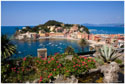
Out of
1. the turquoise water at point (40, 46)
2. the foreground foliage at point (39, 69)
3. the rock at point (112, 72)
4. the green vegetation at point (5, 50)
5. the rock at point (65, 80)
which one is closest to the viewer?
the rock at point (112, 72)

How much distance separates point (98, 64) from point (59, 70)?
2.30 m

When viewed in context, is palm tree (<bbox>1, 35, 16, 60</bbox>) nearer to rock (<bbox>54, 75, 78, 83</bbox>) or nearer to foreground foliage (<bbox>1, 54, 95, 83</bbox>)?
foreground foliage (<bbox>1, 54, 95, 83</bbox>)

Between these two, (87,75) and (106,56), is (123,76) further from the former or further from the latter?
(87,75)

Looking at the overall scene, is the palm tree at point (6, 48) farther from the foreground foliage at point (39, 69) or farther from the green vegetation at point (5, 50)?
the foreground foliage at point (39, 69)

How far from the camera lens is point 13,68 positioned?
569 centimetres

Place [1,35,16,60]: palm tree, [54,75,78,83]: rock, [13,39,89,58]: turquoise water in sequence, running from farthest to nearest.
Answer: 1. [13,39,89,58]: turquoise water
2. [1,35,16,60]: palm tree
3. [54,75,78,83]: rock

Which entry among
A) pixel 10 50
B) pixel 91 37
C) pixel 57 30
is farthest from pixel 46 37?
pixel 10 50

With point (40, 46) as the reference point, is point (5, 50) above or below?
above

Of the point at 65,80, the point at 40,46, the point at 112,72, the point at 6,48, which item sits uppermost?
the point at 6,48

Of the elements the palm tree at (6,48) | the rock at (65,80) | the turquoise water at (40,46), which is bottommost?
the turquoise water at (40,46)

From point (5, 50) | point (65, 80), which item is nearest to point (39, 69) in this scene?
point (65, 80)

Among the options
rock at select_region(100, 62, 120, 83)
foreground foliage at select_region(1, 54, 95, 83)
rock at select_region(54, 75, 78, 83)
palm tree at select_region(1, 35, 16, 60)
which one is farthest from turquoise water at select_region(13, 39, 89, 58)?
rock at select_region(100, 62, 120, 83)

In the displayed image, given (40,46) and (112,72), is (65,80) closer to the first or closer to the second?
(112,72)

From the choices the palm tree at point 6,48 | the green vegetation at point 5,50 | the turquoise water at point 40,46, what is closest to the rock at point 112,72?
the green vegetation at point 5,50
